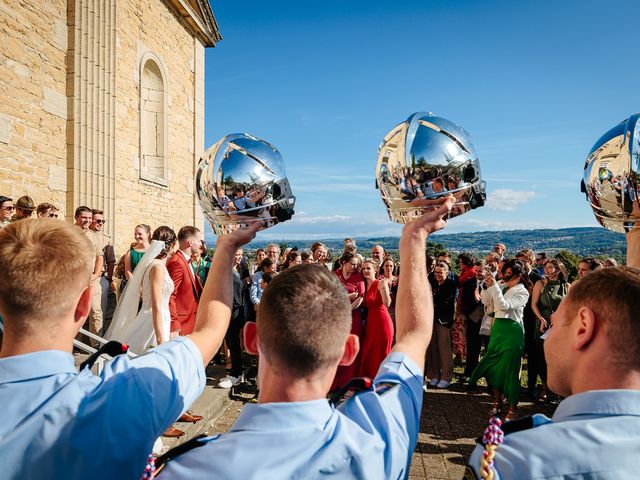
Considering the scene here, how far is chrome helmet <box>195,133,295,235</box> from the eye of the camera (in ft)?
6.20

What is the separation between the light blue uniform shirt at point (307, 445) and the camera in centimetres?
98

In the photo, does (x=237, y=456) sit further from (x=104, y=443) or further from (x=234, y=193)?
(x=234, y=193)

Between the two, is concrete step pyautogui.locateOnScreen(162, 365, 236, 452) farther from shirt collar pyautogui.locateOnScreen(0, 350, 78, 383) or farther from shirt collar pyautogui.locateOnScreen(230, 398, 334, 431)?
shirt collar pyautogui.locateOnScreen(230, 398, 334, 431)

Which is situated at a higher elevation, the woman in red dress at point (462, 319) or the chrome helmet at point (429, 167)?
the chrome helmet at point (429, 167)

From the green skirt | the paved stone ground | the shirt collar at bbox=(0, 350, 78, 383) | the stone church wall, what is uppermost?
the stone church wall

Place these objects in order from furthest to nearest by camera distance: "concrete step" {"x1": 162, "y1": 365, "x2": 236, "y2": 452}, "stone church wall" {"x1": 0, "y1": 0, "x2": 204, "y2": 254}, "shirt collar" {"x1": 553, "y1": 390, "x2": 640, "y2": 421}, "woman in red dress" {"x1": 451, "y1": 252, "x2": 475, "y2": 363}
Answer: "woman in red dress" {"x1": 451, "y1": 252, "x2": 475, "y2": 363} → "stone church wall" {"x1": 0, "y1": 0, "x2": 204, "y2": 254} → "concrete step" {"x1": 162, "y1": 365, "x2": 236, "y2": 452} → "shirt collar" {"x1": 553, "y1": 390, "x2": 640, "y2": 421}

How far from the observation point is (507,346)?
19.4ft

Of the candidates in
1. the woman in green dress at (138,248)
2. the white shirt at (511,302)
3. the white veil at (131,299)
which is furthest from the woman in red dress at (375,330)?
the woman in green dress at (138,248)

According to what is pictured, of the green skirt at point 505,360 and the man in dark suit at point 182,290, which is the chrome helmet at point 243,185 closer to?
the man in dark suit at point 182,290

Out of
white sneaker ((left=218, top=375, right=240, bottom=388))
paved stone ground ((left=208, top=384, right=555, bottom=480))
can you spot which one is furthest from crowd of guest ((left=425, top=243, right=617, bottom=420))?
white sneaker ((left=218, top=375, right=240, bottom=388))

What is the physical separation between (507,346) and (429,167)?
493 centimetres

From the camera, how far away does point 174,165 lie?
12312mm

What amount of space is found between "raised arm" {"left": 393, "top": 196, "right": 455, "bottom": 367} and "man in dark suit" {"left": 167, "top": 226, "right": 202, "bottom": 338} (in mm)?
3570

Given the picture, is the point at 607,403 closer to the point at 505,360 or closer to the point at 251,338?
the point at 251,338
